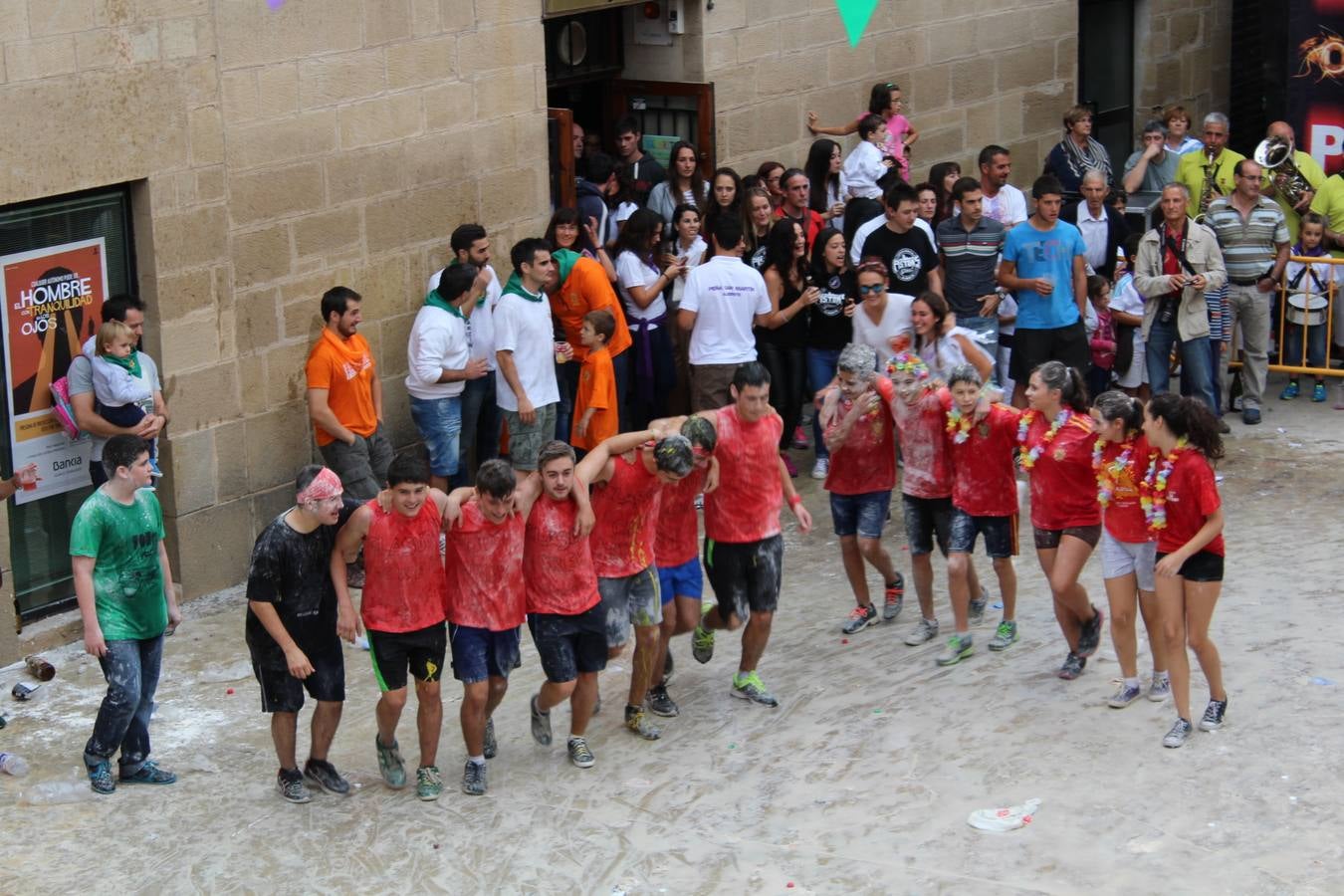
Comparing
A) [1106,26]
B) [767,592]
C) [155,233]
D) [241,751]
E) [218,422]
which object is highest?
[1106,26]

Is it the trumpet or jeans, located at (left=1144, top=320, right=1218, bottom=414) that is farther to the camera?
the trumpet

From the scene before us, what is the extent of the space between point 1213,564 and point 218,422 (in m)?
5.36

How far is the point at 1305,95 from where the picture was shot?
52.1 feet

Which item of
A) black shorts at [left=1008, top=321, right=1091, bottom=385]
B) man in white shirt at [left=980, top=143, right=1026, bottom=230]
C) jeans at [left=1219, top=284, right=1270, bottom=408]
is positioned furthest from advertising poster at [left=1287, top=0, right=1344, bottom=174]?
black shorts at [left=1008, top=321, right=1091, bottom=385]

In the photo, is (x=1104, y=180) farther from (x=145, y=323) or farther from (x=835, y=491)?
(x=145, y=323)

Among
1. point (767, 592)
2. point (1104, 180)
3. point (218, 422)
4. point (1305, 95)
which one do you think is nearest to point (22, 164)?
point (218, 422)

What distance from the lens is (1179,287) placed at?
12.8m

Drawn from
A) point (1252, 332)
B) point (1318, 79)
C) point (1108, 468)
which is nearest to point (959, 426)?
point (1108, 468)

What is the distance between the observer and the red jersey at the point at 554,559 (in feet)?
26.7

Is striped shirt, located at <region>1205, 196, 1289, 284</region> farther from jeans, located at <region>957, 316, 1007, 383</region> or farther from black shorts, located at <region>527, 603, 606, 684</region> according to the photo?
black shorts, located at <region>527, 603, 606, 684</region>

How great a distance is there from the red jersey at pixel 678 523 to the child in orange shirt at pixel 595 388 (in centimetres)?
237

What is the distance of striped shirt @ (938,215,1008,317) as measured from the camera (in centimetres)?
1245

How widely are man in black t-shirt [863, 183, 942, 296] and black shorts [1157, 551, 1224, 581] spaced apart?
4.12 m

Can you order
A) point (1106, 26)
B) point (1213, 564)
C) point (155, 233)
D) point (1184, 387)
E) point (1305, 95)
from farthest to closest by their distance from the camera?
1. point (1106, 26)
2. point (1305, 95)
3. point (1184, 387)
4. point (155, 233)
5. point (1213, 564)
